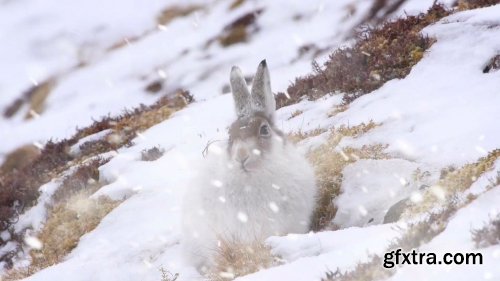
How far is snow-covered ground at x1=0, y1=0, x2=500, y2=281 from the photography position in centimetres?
552

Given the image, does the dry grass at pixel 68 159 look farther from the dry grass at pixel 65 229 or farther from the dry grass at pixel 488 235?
the dry grass at pixel 488 235

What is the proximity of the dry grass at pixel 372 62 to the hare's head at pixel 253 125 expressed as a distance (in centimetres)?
388

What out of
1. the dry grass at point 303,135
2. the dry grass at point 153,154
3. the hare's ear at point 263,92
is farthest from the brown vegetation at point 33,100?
the hare's ear at point 263,92

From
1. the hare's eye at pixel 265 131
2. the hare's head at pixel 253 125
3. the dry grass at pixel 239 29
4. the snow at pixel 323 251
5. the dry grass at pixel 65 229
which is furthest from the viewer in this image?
the dry grass at pixel 239 29

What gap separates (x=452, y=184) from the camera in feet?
21.6

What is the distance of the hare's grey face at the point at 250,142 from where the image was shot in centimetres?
724

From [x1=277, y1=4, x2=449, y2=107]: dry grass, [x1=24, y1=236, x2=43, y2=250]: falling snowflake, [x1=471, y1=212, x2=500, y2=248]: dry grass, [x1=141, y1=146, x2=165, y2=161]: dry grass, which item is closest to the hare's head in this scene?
[x1=471, y1=212, x2=500, y2=248]: dry grass

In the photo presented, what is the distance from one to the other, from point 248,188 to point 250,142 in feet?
1.98

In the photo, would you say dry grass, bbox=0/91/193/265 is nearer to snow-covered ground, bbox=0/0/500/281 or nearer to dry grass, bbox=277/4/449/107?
snow-covered ground, bbox=0/0/500/281

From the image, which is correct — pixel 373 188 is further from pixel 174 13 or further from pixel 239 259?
pixel 174 13

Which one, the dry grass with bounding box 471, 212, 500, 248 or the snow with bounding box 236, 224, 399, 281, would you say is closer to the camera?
the dry grass with bounding box 471, 212, 500, 248

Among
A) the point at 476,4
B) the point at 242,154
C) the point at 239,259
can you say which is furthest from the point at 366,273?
the point at 476,4

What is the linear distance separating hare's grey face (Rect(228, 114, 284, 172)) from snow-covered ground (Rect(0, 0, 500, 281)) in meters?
1.31

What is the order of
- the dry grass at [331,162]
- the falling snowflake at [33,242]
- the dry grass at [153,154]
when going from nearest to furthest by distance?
1. the dry grass at [331,162]
2. the falling snowflake at [33,242]
3. the dry grass at [153,154]
